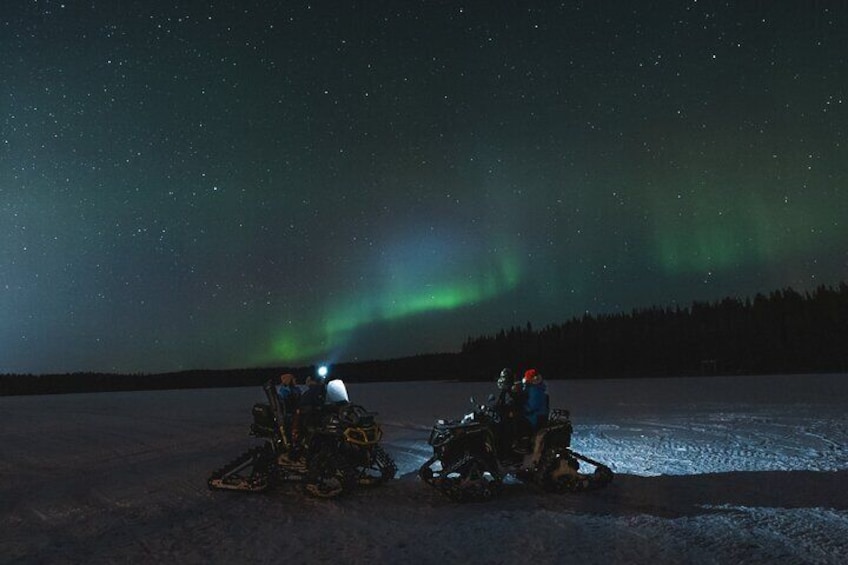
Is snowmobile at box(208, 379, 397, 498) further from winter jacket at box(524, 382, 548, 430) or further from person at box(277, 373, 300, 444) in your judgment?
winter jacket at box(524, 382, 548, 430)

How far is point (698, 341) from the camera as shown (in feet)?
372

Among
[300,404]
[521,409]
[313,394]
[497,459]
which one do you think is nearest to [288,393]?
[300,404]

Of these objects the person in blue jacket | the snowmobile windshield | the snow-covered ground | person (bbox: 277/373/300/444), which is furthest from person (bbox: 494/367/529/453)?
person (bbox: 277/373/300/444)

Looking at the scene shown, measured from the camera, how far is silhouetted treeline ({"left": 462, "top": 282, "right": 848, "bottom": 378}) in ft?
330

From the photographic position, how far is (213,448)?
19.4 metres

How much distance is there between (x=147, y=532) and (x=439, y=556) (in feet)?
13.9

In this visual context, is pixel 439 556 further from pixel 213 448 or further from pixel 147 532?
pixel 213 448

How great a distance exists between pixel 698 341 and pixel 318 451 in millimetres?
111717

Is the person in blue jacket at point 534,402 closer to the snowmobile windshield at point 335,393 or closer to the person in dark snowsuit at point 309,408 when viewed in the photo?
the snowmobile windshield at point 335,393

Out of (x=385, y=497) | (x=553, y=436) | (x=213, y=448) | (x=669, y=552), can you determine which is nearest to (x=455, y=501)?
(x=385, y=497)

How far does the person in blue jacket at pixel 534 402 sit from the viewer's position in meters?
11.6

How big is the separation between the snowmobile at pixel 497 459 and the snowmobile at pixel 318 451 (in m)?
1.19

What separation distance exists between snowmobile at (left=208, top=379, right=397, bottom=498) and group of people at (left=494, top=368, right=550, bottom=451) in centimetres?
223

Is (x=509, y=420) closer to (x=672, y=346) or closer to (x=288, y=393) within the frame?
(x=288, y=393)
